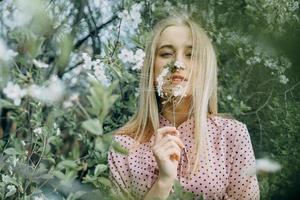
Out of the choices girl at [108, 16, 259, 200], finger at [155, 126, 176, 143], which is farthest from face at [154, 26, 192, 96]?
finger at [155, 126, 176, 143]

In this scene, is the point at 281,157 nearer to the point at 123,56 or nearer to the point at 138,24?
the point at 123,56

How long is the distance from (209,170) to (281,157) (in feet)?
0.66

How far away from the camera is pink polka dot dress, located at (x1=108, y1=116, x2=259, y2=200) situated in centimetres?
164

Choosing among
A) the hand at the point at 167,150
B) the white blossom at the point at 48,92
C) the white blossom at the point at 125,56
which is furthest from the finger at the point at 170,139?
the white blossom at the point at 125,56

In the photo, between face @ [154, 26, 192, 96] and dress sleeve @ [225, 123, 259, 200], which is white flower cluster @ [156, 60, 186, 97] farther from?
dress sleeve @ [225, 123, 259, 200]

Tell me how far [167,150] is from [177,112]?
467 millimetres

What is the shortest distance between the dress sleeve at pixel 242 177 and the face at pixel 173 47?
21cm

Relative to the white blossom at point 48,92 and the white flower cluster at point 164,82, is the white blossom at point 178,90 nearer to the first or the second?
the white flower cluster at point 164,82

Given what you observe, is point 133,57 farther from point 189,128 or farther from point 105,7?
point 105,7

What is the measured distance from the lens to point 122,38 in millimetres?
1981

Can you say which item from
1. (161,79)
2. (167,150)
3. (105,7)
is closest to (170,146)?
(167,150)

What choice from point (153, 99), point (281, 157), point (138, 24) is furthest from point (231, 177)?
point (138, 24)

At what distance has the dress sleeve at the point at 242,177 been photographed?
1.64 m

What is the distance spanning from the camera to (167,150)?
134 centimetres
